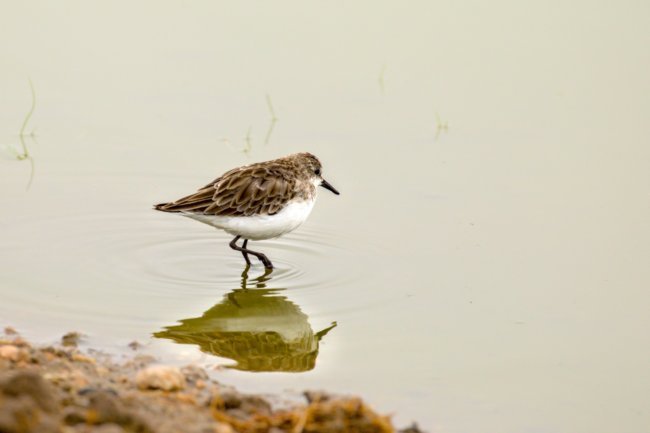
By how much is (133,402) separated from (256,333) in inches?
109

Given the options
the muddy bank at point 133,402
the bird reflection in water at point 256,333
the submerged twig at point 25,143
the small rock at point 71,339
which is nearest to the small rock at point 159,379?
the muddy bank at point 133,402

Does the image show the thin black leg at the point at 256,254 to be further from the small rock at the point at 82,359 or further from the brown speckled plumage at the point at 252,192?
the small rock at the point at 82,359

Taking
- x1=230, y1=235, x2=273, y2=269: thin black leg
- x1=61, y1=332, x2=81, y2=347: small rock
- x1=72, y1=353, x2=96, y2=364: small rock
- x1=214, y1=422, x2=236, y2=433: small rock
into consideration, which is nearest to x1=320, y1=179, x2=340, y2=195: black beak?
x1=230, y1=235, x2=273, y2=269: thin black leg

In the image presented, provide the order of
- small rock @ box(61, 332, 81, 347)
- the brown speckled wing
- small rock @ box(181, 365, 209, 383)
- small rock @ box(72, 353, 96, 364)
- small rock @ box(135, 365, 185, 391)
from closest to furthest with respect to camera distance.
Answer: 1. small rock @ box(135, 365, 185, 391)
2. small rock @ box(181, 365, 209, 383)
3. small rock @ box(72, 353, 96, 364)
4. small rock @ box(61, 332, 81, 347)
5. the brown speckled wing

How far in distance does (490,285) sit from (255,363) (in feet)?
8.92

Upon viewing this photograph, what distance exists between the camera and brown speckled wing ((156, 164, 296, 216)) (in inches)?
400

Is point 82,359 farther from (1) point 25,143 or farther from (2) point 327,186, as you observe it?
(1) point 25,143

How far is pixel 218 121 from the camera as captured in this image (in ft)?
44.4

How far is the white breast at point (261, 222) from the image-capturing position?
10.3 m

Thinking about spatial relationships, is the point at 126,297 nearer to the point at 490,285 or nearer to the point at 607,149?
the point at 490,285

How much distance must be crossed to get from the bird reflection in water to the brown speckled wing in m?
0.91

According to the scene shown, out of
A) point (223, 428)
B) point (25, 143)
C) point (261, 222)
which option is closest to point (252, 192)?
point (261, 222)

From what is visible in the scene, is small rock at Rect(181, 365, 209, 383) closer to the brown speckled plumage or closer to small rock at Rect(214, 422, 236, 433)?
small rock at Rect(214, 422, 236, 433)

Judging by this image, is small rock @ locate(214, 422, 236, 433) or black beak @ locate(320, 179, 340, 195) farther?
black beak @ locate(320, 179, 340, 195)
